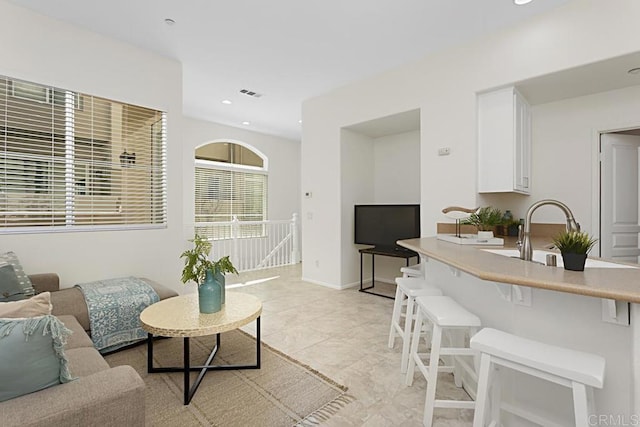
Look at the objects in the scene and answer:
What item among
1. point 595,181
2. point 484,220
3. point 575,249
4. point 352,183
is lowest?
point 575,249

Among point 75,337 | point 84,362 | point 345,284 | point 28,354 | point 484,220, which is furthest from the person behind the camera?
point 345,284

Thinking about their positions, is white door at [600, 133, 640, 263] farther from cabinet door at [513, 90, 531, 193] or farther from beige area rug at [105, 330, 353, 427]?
beige area rug at [105, 330, 353, 427]

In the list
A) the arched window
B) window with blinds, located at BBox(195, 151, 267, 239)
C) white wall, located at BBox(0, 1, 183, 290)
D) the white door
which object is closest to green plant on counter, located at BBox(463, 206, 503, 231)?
the white door

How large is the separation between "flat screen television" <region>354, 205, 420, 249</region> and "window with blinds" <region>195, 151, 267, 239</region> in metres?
2.83

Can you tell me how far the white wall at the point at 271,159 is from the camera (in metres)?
6.08

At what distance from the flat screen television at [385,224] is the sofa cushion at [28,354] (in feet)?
12.2

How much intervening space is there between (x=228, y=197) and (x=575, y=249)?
6238 millimetres

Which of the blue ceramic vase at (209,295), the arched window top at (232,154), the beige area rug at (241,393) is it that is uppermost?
the arched window top at (232,154)

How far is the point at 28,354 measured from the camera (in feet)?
3.54

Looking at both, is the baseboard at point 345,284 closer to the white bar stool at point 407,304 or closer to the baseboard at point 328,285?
the baseboard at point 328,285

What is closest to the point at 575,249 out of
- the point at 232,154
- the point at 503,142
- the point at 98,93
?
the point at 503,142

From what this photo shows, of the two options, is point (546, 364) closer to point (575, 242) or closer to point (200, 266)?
point (575, 242)

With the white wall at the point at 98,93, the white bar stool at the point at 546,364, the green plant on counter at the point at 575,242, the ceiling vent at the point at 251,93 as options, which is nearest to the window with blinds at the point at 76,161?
the white wall at the point at 98,93

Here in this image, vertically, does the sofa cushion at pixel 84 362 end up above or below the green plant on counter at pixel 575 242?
below
